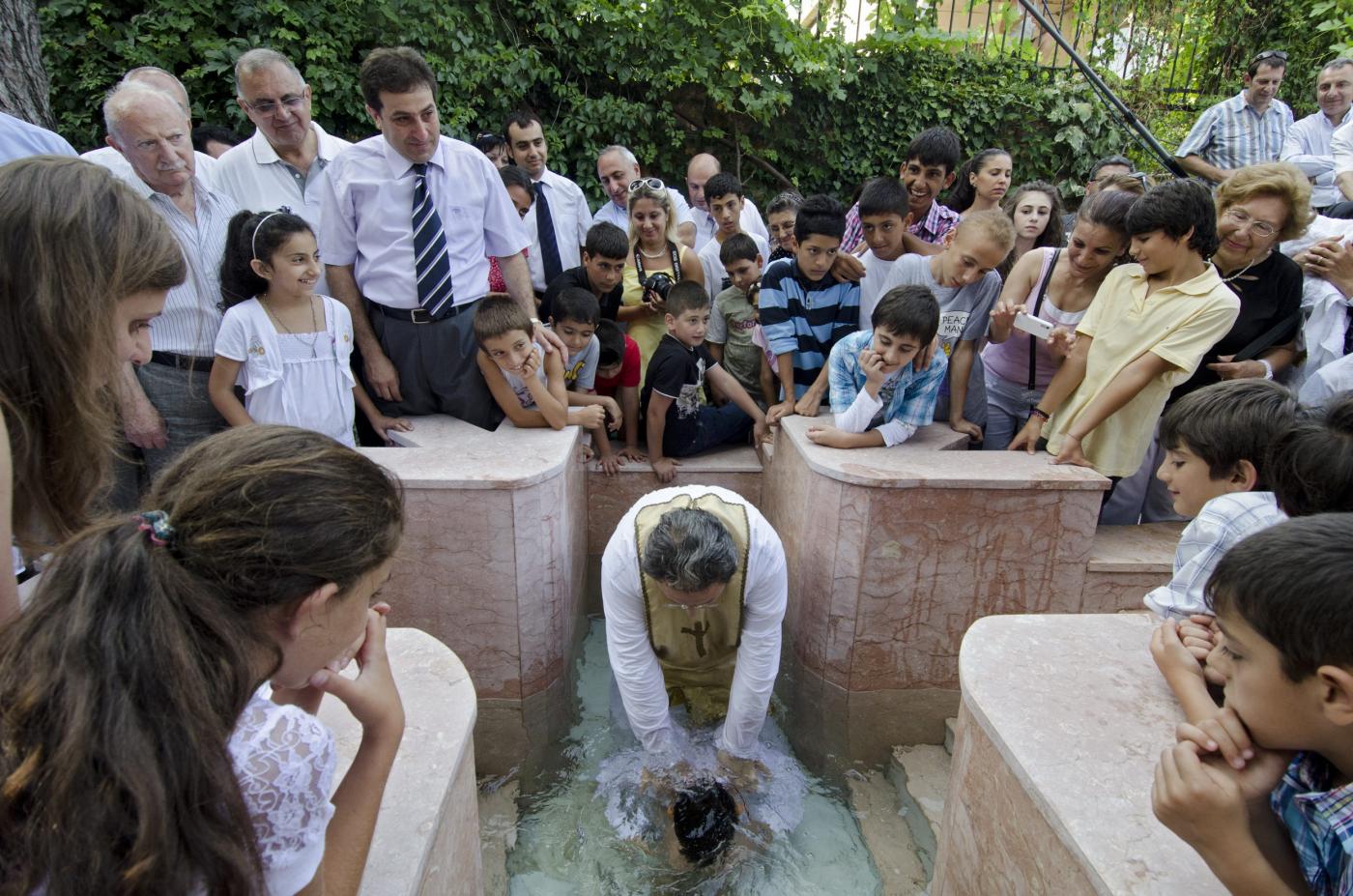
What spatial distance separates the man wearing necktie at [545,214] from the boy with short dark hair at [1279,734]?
3.48 meters

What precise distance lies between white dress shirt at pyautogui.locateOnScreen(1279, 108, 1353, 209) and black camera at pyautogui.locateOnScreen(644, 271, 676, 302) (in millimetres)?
4029

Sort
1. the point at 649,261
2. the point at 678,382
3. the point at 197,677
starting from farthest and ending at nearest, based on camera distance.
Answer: the point at 649,261, the point at 678,382, the point at 197,677

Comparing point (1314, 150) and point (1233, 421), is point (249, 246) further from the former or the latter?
point (1314, 150)

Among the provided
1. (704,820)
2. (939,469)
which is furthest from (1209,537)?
(704,820)

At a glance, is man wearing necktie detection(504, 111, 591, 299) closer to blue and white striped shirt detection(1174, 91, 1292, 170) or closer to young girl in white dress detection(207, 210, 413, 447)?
young girl in white dress detection(207, 210, 413, 447)

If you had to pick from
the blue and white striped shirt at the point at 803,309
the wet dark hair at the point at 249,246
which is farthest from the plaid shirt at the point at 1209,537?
the wet dark hair at the point at 249,246

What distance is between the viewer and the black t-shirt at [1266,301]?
3.05 metres

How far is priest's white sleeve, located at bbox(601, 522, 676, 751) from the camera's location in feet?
8.16

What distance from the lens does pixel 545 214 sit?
13.9 feet

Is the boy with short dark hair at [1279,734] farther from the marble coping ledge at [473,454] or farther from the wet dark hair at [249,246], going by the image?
the wet dark hair at [249,246]

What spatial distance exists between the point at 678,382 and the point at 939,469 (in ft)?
4.00

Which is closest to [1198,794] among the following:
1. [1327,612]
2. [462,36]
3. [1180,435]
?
[1327,612]

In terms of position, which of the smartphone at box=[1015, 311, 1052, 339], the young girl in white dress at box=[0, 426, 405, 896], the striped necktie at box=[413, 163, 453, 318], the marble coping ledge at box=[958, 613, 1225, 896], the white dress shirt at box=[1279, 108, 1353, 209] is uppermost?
the white dress shirt at box=[1279, 108, 1353, 209]

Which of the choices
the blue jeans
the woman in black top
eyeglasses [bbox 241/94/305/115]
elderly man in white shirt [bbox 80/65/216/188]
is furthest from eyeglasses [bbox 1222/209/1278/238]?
elderly man in white shirt [bbox 80/65/216/188]
